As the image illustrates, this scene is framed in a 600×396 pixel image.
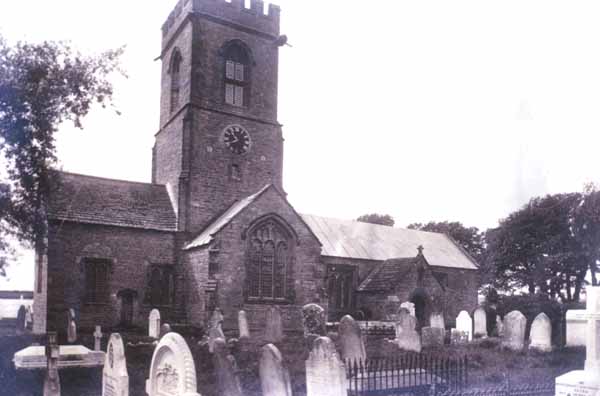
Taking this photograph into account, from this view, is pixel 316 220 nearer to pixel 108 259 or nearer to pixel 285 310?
pixel 285 310

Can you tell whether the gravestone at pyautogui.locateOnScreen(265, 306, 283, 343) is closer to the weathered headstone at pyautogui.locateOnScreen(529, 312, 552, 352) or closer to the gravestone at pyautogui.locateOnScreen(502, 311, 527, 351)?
the gravestone at pyautogui.locateOnScreen(502, 311, 527, 351)

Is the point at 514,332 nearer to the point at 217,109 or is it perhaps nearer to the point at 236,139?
the point at 236,139

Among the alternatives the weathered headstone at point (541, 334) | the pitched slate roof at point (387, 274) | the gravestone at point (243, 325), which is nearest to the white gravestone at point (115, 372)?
the gravestone at point (243, 325)

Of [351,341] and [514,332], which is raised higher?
[351,341]

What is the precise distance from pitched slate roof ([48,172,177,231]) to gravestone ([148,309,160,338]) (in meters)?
4.17

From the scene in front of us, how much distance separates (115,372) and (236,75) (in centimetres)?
1936

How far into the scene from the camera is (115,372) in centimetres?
1125

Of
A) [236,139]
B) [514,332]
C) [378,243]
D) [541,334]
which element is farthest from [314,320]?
[378,243]

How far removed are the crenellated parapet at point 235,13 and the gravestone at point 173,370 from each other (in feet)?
65.6

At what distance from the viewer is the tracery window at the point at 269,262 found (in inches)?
945

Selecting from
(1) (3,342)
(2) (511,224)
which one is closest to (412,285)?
(1) (3,342)

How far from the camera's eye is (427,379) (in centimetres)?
1251

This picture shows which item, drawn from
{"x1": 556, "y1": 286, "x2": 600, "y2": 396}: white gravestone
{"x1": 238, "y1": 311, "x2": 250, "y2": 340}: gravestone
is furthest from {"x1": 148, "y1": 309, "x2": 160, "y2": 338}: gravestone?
{"x1": 556, "y1": 286, "x2": 600, "y2": 396}: white gravestone

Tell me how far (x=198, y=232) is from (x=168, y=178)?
12.1 feet
